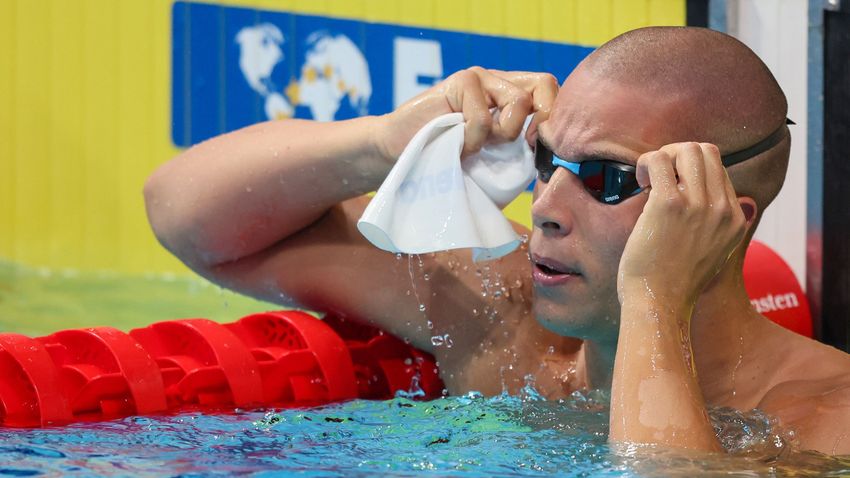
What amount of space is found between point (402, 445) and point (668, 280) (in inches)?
21.6

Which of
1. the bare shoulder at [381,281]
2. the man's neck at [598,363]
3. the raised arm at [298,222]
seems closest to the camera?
the man's neck at [598,363]

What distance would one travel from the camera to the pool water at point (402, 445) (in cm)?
170

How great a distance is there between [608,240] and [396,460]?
56cm

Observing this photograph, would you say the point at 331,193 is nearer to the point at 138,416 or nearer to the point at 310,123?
the point at 310,123

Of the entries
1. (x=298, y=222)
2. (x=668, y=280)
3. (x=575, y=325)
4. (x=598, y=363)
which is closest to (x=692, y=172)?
(x=668, y=280)

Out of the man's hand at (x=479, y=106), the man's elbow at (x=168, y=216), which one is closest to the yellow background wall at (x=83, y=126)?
the man's elbow at (x=168, y=216)

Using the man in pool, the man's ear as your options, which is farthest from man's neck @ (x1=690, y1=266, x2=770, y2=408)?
the man's ear

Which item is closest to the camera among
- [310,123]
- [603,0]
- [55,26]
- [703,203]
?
[703,203]

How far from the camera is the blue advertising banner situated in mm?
5477

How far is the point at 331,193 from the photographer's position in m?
2.51

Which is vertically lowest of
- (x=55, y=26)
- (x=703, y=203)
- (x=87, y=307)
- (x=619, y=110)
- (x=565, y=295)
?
(x=87, y=307)

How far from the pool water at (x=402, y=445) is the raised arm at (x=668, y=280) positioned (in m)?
0.07

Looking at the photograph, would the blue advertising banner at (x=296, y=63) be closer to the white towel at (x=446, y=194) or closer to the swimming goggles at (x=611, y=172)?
the white towel at (x=446, y=194)

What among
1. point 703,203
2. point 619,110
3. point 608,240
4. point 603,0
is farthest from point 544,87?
point 603,0
